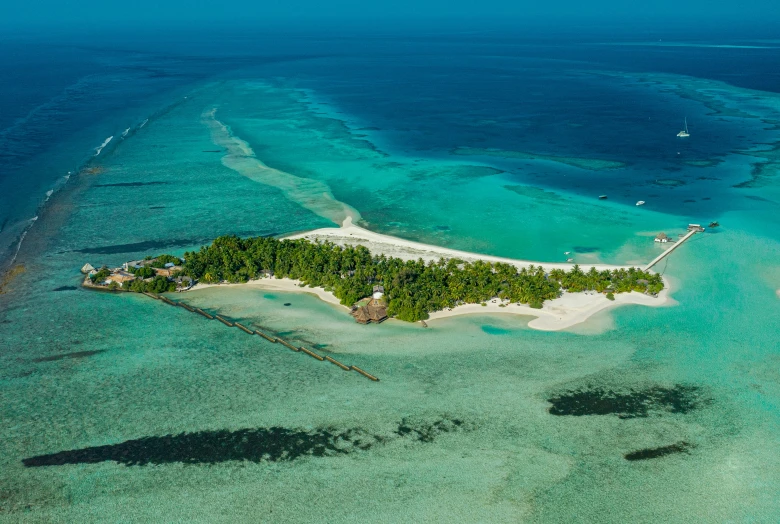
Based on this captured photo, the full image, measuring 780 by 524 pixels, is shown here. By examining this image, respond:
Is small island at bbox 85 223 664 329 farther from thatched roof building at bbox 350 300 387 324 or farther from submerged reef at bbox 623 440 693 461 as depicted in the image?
submerged reef at bbox 623 440 693 461

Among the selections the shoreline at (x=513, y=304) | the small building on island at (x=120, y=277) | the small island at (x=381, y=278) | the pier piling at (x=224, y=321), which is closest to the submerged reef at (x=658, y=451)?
the shoreline at (x=513, y=304)

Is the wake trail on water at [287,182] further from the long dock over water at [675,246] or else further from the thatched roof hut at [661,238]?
the thatched roof hut at [661,238]

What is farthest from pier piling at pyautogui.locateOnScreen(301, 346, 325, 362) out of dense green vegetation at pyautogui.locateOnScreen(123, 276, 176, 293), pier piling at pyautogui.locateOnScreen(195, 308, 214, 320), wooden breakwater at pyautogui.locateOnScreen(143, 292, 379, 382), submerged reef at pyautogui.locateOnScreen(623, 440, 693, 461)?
submerged reef at pyautogui.locateOnScreen(623, 440, 693, 461)

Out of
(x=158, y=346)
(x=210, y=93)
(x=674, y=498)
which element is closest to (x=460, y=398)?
(x=674, y=498)

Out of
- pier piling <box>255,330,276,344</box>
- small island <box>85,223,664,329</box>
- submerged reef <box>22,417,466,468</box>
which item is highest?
small island <box>85,223,664,329</box>

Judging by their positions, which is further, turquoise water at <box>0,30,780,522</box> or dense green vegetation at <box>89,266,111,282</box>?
dense green vegetation at <box>89,266,111,282</box>

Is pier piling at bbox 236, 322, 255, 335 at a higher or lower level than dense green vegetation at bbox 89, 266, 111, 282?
lower
